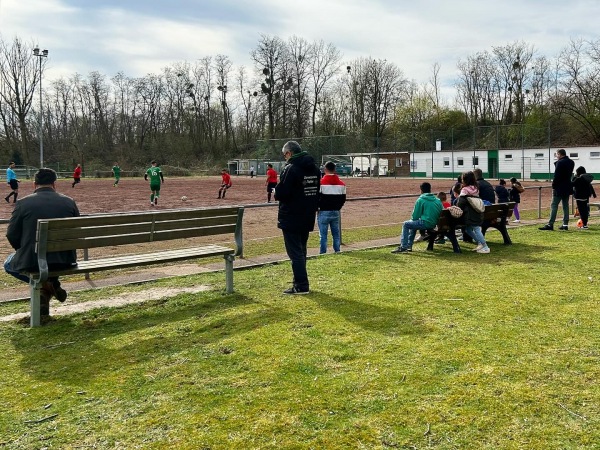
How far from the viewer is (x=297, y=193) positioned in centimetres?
621

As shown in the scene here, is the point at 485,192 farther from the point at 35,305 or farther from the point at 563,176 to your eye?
the point at 35,305

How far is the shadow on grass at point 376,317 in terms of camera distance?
15.4 ft

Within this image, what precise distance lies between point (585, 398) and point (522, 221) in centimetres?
1195

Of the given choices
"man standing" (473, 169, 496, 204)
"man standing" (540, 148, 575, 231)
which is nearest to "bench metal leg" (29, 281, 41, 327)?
"man standing" (473, 169, 496, 204)

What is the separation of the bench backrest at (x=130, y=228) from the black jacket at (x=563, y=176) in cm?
803

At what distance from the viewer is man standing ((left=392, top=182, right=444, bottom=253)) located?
9.08m

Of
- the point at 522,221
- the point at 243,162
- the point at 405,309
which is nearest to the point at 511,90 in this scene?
the point at 243,162

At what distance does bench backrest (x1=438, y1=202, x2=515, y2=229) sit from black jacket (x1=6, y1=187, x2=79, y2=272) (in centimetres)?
593

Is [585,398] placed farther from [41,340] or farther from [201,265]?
[201,265]

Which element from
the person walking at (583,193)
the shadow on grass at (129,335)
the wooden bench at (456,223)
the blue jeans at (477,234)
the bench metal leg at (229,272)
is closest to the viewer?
the shadow on grass at (129,335)

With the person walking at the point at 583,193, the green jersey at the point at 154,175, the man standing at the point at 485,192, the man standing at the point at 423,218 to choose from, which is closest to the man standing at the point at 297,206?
the man standing at the point at 423,218

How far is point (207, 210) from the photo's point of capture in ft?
21.4

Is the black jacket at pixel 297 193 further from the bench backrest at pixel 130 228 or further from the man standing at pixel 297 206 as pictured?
the bench backrest at pixel 130 228

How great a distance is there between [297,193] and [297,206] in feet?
0.48
